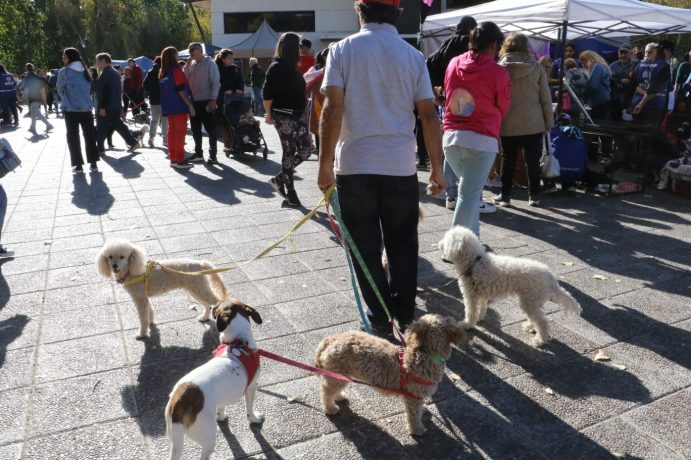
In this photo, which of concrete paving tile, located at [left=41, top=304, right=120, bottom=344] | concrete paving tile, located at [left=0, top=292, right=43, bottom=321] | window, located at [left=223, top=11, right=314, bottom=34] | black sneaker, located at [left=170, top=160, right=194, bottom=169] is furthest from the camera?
window, located at [left=223, top=11, right=314, bottom=34]

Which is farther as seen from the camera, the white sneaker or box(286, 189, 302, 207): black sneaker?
box(286, 189, 302, 207): black sneaker

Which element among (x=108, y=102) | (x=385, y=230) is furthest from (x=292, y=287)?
(x=108, y=102)

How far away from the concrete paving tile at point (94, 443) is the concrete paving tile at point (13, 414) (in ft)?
0.41

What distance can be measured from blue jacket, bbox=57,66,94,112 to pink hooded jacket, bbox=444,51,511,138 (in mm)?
6981

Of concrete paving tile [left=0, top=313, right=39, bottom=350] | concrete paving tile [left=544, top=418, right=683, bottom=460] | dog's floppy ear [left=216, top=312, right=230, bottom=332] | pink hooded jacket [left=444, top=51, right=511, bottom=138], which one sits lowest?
concrete paving tile [left=544, top=418, right=683, bottom=460]

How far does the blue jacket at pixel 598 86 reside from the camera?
971 cm

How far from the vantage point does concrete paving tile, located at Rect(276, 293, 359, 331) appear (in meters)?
3.86

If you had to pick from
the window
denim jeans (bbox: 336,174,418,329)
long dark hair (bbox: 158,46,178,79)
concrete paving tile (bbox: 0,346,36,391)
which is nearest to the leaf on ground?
denim jeans (bbox: 336,174,418,329)

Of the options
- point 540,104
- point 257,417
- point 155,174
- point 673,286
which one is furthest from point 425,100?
point 155,174

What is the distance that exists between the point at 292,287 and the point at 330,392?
1806 millimetres

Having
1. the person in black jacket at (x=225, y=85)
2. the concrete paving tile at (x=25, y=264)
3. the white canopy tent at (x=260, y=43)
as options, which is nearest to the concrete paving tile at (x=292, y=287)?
the concrete paving tile at (x=25, y=264)

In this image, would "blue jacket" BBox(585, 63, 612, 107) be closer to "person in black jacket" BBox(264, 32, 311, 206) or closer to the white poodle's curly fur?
"person in black jacket" BBox(264, 32, 311, 206)

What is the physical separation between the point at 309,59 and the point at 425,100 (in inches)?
288

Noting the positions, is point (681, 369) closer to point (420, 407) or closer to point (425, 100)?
point (420, 407)
